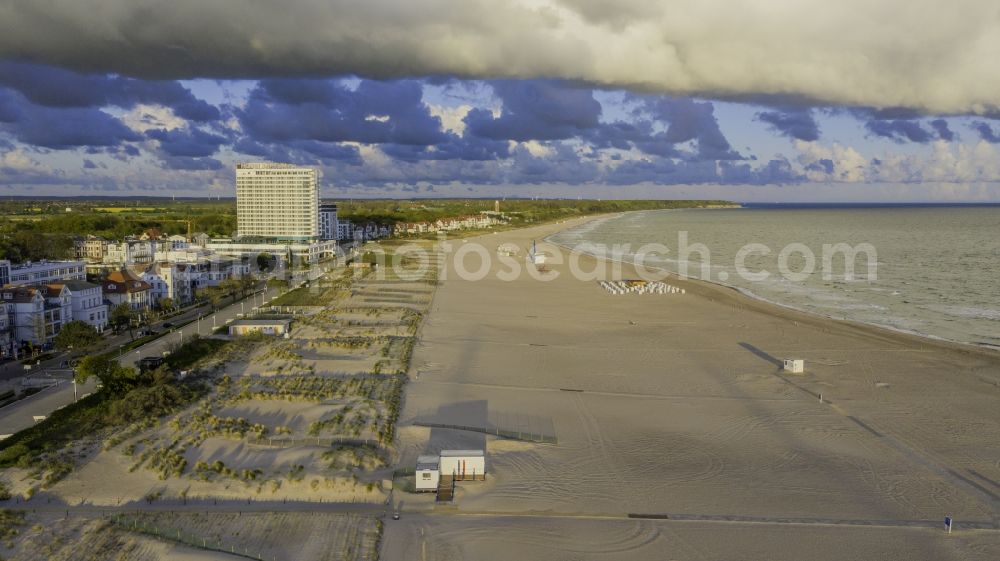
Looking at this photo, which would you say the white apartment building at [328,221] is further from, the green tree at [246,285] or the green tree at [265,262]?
the green tree at [246,285]

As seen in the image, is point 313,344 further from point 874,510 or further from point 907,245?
point 907,245

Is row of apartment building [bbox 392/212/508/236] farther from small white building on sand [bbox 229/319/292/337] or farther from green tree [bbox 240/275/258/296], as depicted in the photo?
small white building on sand [bbox 229/319/292/337]

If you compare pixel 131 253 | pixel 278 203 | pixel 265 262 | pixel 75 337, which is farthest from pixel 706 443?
pixel 278 203

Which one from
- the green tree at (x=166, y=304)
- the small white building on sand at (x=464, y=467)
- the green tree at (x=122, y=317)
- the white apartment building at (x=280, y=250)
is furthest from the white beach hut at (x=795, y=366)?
the white apartment building at (x=280, y=250)

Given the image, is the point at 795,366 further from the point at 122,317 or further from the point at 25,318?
the point at 25,318

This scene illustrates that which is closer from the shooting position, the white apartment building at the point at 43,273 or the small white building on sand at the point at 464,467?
the small white building on sand at the point at 464,467

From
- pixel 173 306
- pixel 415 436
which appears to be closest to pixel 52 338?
pixel 173 306

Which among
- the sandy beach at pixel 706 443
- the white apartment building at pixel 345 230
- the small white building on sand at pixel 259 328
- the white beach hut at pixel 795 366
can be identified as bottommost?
the sandy beach at pixel 706 443
